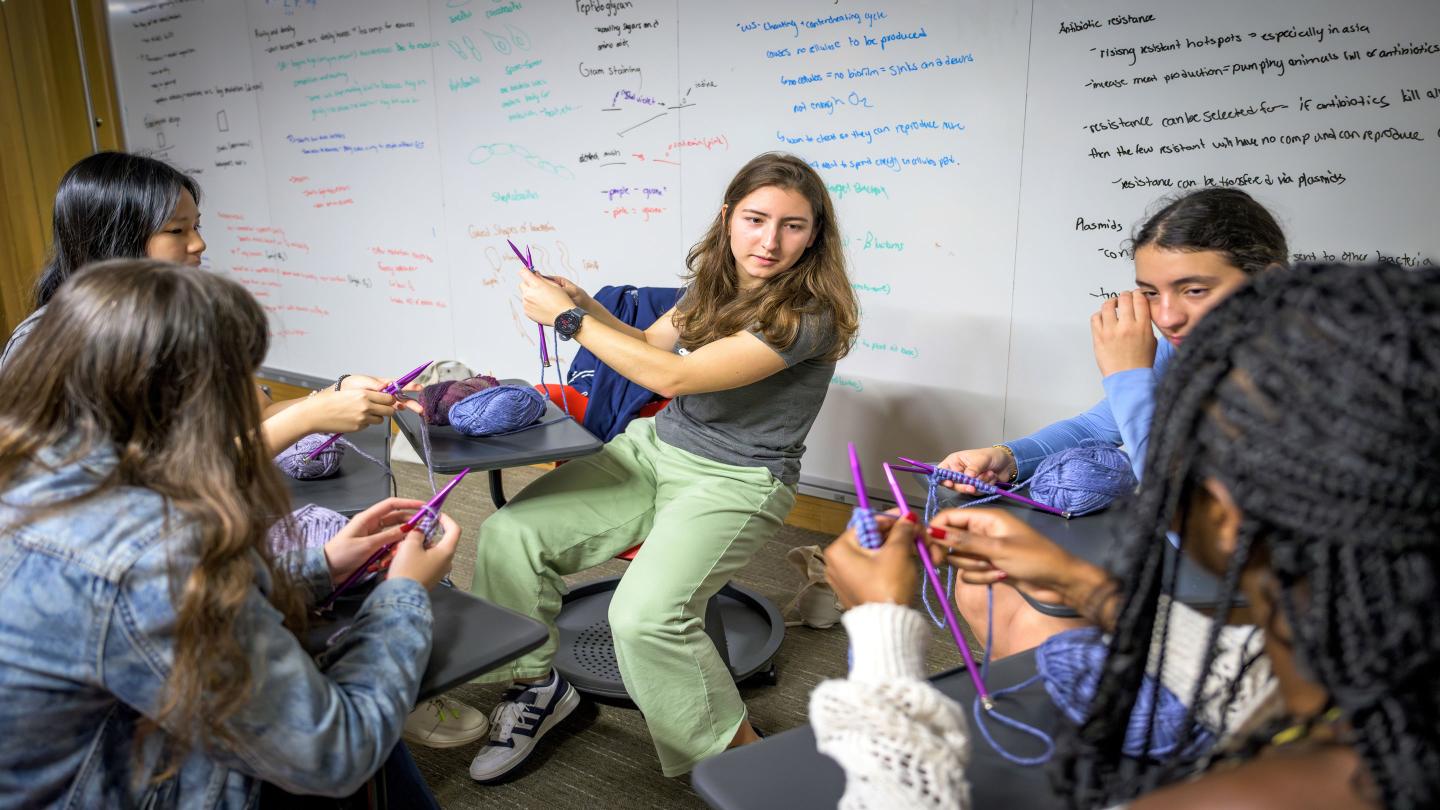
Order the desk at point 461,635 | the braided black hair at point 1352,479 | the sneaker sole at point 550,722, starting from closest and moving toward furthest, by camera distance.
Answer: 1. the braided black hair at point 1352,479
2. the desk at point 461,635
3. the sneaker sole at point 550,722

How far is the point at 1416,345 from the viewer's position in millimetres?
614

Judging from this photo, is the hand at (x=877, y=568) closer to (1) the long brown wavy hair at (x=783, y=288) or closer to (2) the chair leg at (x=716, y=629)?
(1) the long brown wavy hair at (x=783, y=288)

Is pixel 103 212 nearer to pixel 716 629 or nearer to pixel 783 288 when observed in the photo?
pixel 783 288

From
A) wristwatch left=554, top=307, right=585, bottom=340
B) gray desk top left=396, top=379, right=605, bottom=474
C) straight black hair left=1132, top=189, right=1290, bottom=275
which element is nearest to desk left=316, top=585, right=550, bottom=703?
gray desk top left=396, top=379, right=605, bottom=474

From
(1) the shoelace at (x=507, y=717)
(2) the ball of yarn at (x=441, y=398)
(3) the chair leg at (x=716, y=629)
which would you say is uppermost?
(2) the ball of yarn at (x=441, y=398)

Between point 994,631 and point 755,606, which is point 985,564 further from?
point 755,606

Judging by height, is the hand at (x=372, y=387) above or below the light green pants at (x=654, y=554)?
above

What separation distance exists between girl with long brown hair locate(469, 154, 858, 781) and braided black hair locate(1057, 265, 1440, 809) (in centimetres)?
116

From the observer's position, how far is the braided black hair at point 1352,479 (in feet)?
1.99

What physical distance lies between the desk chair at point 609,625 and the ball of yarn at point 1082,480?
2.76 feet

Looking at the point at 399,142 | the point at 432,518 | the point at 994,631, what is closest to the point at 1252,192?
the point at 994,631

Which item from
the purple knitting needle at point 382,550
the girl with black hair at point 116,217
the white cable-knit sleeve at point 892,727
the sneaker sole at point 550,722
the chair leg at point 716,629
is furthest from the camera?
the chair leg at point 716,629

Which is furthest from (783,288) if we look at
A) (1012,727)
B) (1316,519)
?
(1316,519)

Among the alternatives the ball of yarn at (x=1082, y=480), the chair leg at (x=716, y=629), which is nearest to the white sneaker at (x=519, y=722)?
the chair leg at (x=716, y=629)
